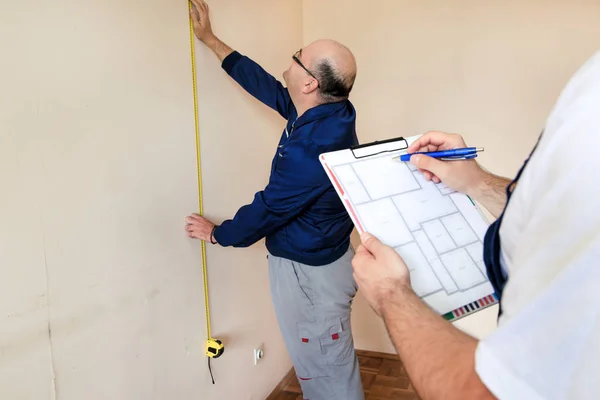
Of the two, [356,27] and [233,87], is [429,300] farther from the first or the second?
[356,27]

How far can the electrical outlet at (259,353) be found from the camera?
7.20 feet

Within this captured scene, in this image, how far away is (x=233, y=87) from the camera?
1.89 m

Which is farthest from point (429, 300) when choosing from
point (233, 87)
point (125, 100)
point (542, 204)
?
point (233, 87)

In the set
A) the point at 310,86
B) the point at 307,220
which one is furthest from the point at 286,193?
the point at 310,86

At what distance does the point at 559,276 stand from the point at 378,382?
2.25m

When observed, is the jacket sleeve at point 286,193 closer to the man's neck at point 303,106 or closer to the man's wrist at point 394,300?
the man's neck at point 303,106

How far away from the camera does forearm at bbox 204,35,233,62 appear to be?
169 cm

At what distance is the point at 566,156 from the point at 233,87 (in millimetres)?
1583

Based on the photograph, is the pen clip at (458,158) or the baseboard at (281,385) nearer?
the pen clip at (458,158)

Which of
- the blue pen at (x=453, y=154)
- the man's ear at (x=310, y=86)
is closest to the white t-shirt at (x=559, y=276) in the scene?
the blue pen at (x=453, y=154)

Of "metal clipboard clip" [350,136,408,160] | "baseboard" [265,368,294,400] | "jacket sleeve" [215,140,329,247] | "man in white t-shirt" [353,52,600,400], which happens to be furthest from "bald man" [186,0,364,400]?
"man in white t-shirt" [353,52,600,400]

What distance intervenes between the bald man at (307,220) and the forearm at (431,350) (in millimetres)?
841

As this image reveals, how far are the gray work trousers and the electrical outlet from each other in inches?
18.6

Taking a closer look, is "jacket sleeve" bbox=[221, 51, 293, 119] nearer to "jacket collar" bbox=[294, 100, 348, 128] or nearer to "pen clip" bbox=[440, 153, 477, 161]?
"jacket collar" bbox=[294, 100, 348, 128]
